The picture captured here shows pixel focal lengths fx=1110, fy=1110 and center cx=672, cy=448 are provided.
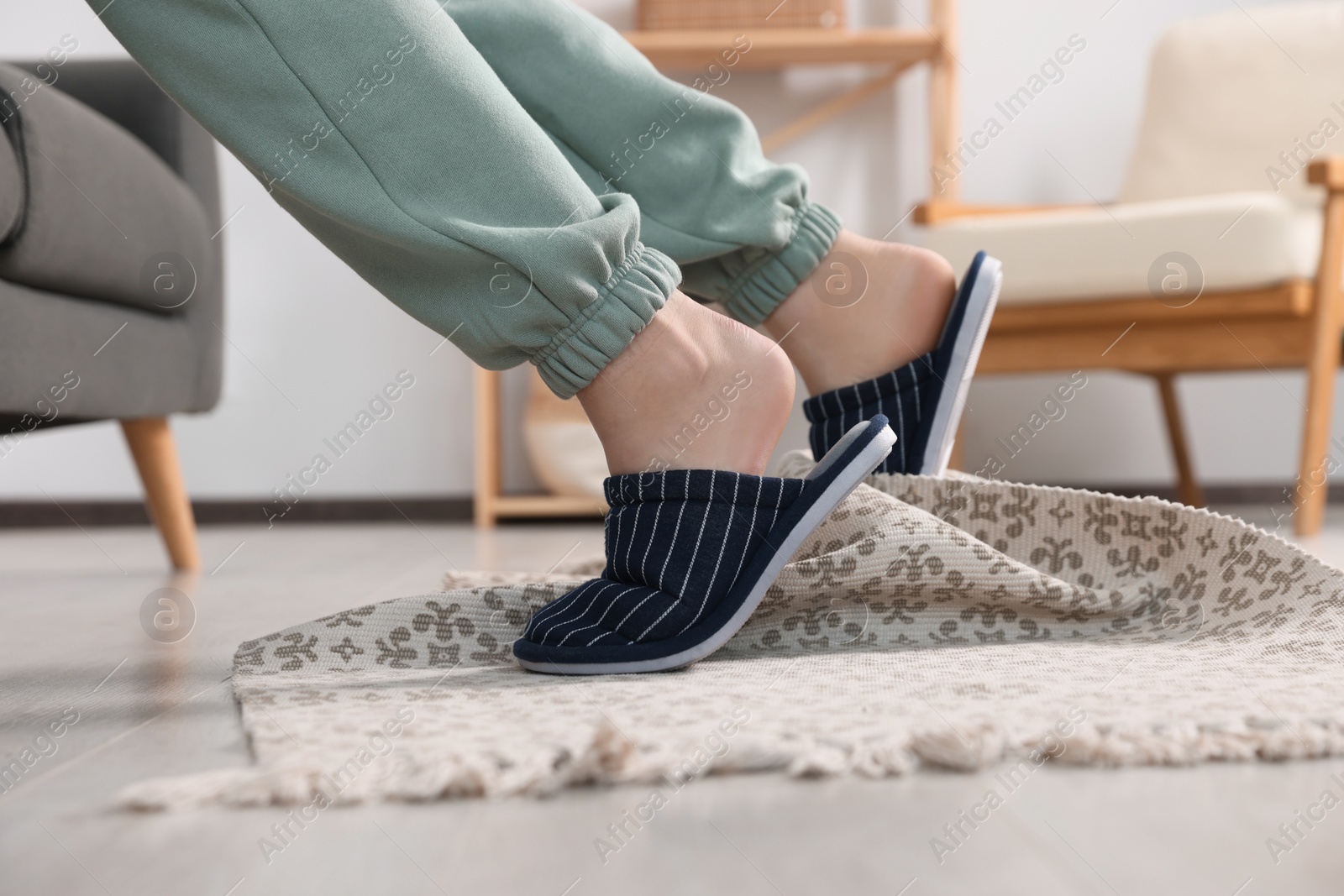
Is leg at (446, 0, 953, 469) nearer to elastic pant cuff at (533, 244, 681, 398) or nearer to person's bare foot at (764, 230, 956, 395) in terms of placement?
person's bare foot at (764, 230, 956, 395)

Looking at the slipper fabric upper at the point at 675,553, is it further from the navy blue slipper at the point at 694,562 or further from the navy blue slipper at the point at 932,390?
the navy blue slipper at the point at 932,390

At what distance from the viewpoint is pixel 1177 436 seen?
1.82 metres

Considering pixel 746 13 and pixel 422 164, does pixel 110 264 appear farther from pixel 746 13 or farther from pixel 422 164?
pixel 746 13

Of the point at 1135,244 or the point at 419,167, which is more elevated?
the point at 419,167

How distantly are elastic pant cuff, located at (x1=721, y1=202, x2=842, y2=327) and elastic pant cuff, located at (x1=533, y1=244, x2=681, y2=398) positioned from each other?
0.51 ft

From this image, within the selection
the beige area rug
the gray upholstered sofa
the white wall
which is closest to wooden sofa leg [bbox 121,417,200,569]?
the gray upholstered sofa

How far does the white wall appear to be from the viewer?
2.04 metres

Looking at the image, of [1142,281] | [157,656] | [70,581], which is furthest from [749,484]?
[1142,281]

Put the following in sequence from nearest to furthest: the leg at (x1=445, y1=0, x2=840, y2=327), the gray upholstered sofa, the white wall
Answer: the leg at (x1=445, y1=0, x2=840, y2=327), the gray upholstered sofa, the white wall

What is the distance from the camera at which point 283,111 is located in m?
0.45

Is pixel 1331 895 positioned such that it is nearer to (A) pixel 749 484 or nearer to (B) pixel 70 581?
(A) pixel 749 484

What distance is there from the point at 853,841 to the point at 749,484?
0.23 meters

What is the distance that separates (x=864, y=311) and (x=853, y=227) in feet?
4.90

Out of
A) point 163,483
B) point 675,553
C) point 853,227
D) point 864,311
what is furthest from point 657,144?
point 853,227
